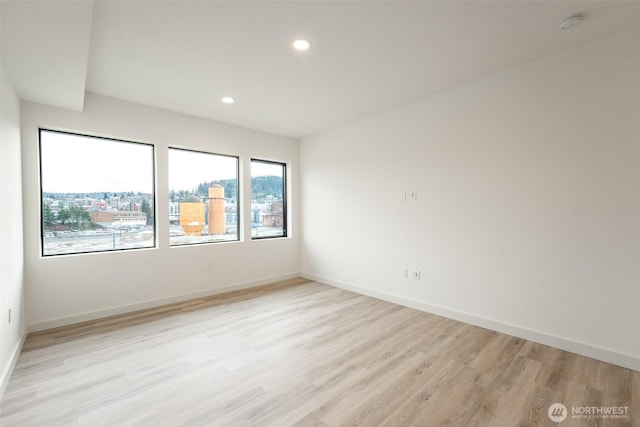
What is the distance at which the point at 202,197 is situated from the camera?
4.49 metres

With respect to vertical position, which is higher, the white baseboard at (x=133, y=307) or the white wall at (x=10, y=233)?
the white wall at (x=10, y=233)

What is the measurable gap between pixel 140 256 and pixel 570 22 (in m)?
4.93

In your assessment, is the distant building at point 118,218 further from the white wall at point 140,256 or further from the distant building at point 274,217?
the distant building at point 274,217

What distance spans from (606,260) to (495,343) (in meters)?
1.17

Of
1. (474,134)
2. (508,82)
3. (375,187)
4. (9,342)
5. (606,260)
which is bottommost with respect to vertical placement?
(9,342)

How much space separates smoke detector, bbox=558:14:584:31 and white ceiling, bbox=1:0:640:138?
0.05 meters

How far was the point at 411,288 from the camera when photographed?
3826 mm

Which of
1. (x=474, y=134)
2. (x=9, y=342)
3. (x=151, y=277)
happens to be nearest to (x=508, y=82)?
(x=474, y=134)

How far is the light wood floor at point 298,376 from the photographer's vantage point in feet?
6.07

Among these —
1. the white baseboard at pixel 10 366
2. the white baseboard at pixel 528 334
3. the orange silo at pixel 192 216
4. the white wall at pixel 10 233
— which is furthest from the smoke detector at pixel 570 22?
the white baseboard at pixel 10 366

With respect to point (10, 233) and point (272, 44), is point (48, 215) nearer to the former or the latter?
point (10, 233)

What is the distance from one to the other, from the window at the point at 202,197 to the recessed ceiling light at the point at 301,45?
102 inches

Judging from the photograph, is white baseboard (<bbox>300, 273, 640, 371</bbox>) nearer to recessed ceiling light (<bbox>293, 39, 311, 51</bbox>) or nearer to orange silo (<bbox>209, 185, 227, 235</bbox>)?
orange silo (<bbox>209, 185, 227, 235</bbox>)

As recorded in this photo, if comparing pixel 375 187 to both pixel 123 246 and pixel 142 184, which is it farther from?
pixel 123 246
